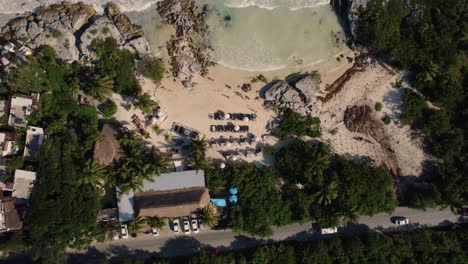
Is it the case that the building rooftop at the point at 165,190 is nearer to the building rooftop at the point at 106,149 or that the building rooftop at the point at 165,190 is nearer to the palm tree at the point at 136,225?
the palm tree at the point at 136,225

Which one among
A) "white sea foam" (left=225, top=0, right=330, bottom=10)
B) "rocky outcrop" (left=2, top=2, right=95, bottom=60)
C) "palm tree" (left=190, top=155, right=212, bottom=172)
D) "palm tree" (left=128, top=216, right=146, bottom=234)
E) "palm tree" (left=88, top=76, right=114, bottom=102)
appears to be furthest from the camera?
"white sea foam" (left=225, top=0, right=330, bottom=10)

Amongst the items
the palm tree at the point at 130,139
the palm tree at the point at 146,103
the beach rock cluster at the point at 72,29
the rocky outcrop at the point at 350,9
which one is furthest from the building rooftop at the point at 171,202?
the rocky outcrop at the point at 350,9

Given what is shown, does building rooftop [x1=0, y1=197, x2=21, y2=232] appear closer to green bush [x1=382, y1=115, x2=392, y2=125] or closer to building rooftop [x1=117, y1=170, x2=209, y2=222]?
building rooftop [x1=117, y1=170, x2=209, y2=222]

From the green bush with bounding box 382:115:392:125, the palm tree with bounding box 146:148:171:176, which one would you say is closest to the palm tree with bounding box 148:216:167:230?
the palm tree with bounding box 146:148:171:176

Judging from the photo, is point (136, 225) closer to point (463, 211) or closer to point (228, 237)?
point (228, 237)

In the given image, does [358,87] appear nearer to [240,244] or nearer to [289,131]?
[289,131]

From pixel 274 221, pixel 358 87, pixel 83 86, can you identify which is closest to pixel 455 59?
pixel 358 87

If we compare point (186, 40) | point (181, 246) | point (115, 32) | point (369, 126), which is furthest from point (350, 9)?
point (181, 246)
